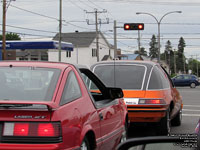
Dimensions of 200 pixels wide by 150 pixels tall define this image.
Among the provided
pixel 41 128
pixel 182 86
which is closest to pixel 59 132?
pixel 41 128

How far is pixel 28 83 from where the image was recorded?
189 inches

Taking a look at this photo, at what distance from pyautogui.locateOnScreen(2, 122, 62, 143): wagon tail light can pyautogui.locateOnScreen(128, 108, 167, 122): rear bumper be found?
15.3 feet

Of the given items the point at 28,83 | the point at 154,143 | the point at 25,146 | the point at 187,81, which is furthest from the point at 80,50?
the point at 154,143

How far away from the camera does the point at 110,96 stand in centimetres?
668

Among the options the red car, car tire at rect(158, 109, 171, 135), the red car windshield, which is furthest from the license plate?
the red car windshield

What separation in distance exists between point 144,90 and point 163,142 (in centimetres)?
636

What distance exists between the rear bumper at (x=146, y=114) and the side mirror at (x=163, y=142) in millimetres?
5954

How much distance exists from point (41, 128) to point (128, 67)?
5643mm

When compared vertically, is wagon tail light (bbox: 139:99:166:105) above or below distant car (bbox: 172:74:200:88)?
above

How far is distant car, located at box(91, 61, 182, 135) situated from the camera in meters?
8.73

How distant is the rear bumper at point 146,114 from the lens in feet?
28.5

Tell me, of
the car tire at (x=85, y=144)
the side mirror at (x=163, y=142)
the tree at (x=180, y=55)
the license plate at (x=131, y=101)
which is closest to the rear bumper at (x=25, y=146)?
the car tire at (x=85, y=144)

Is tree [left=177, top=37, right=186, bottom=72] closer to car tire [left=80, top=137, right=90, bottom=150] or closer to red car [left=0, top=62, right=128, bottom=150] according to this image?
red car [left=0, top=62, right=128, bottom=150]

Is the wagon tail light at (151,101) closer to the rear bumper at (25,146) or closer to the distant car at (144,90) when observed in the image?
the distant car at (144,90)
